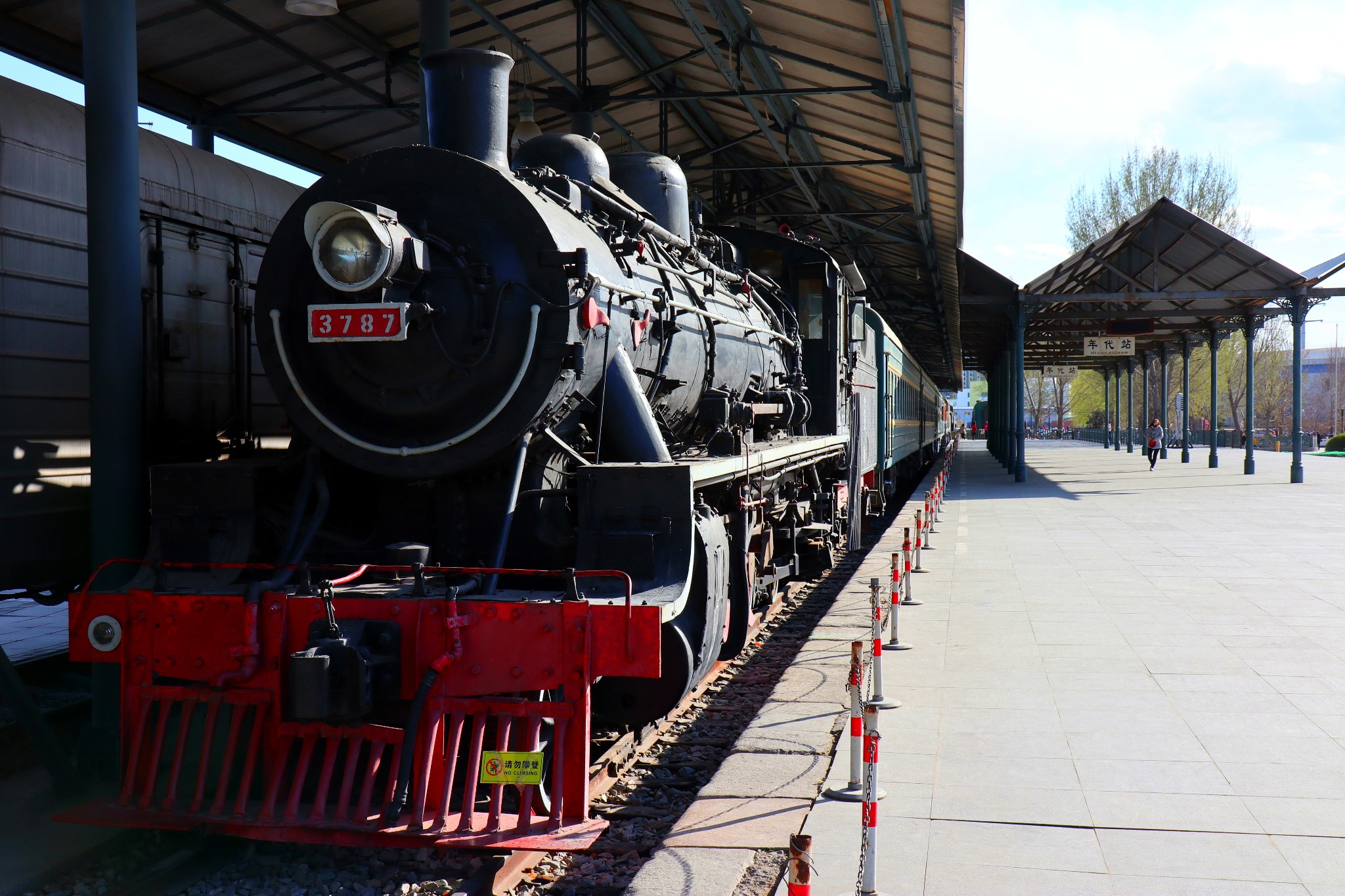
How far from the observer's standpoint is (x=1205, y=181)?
4556 cm

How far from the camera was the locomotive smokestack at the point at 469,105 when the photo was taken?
4758 millimetres

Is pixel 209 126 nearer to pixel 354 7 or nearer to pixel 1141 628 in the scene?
pixel 354 7

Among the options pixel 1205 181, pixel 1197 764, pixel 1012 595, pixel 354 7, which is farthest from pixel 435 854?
pixel 1205 181

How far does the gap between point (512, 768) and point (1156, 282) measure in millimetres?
19620

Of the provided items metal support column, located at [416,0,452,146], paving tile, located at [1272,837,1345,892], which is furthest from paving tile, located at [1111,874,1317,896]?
metal support column, located at [416,0,452,146]

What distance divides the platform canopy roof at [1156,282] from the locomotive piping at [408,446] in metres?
18.1

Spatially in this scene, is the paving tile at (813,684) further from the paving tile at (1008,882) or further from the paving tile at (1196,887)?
the paving tile at (1196,887)

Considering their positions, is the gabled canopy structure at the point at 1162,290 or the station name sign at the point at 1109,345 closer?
the gabled canopy structure at the point at 1162,290

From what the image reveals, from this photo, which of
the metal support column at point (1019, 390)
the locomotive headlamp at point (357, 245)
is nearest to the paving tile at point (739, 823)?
the locomotive headlamp at point (357, 245)

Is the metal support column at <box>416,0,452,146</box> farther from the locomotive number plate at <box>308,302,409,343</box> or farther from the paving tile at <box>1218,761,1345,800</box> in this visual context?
the paving tile at <box>1218,761,1345,800</box>

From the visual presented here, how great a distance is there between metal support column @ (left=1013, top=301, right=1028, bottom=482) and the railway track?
61.5 ft

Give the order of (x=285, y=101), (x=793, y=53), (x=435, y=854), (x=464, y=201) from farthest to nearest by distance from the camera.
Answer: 1. (x=285, y=101)
2. (x=793, y=53)
3. (x=464, y=201)
4. (x=435, y=854)

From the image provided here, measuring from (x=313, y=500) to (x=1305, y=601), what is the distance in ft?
27.1

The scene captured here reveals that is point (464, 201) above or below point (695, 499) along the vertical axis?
above
